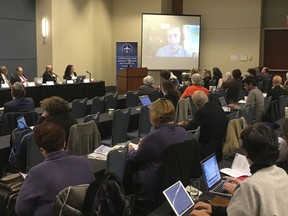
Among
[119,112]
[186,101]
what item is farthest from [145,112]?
[186,101]

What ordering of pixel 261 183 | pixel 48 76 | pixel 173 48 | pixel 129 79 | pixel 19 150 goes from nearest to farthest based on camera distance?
pixel 261 183
pixel 19 150
pixel 48 76
pixel 129 79
pixel 173 48

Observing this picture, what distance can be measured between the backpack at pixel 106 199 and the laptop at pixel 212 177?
0.64 meters

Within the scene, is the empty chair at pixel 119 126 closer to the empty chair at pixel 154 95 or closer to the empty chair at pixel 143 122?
the empty chair at pixel 143 122

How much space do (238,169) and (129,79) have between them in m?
9.64

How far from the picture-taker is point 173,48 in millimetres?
15250

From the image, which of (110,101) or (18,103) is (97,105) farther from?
(18,103)

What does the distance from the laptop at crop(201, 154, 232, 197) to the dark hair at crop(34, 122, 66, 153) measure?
0.95 meters

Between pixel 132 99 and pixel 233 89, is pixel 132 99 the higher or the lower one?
the lower one

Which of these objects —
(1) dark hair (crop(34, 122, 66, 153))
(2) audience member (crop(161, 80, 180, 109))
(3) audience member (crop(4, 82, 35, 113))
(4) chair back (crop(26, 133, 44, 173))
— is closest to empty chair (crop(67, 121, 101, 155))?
(4) chair back (crop(26, 133, 44, 173))

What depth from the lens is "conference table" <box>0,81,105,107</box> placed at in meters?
9.48

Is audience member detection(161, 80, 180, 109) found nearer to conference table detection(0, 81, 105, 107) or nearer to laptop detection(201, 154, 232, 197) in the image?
laptop detection(201, 154, 232, 197)

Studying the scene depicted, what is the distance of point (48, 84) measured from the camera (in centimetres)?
1077

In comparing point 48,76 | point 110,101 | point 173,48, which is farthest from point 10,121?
point 173,48

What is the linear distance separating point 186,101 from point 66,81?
5.27 meters
